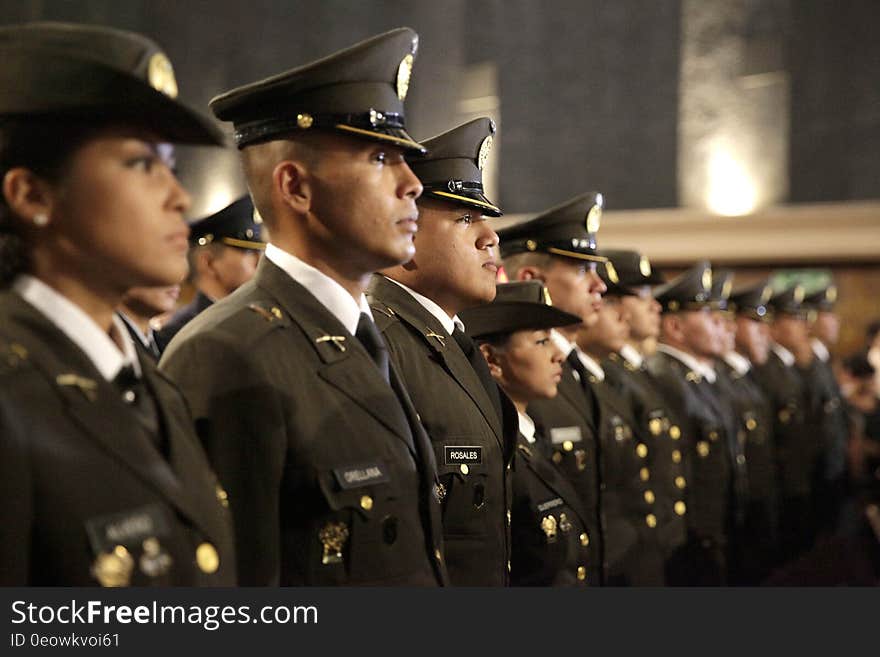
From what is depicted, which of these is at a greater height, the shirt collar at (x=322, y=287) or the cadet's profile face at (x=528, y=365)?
the shirt collar at (x=322, y=287)

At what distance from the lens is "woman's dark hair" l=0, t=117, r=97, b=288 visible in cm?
122

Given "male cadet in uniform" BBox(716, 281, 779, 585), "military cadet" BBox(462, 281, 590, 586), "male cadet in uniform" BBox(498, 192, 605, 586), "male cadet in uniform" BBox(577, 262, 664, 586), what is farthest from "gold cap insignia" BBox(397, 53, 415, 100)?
"male cadet in uniform" BBox(716, 281, 779, 585)

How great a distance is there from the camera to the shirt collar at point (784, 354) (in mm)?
7518

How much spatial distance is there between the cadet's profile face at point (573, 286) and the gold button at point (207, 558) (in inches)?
87.8

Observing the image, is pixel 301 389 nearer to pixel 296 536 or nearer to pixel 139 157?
pixel 296 536

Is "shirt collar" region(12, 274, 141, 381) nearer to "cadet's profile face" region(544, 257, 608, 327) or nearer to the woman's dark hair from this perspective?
the woman's dark hair

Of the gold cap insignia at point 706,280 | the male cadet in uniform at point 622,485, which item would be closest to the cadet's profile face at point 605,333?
the male cadet in uniform at point 622,485

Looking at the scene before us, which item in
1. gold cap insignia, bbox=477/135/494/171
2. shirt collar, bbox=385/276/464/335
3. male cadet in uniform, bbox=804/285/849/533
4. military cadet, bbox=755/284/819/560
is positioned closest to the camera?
shirt collar, bbox=385/276/464/335

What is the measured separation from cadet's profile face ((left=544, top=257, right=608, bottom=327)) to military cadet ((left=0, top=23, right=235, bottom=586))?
7.17 ft

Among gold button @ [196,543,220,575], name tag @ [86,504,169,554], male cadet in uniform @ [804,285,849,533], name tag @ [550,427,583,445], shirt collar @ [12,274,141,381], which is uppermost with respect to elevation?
shirt collar @ [12,274,141,381]

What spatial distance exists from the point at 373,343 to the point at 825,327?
8036 millimetres

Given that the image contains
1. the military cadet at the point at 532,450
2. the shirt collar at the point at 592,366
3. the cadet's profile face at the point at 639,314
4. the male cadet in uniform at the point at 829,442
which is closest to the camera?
the military cadet at the point at 532,450

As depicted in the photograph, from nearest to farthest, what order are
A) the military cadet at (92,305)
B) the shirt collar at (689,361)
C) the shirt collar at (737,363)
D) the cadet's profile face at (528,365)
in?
the military cadet at (92,305) < the cadet's profile face at (528,365) < the shirt collar at (689,361) < the shirt collar at (737,363)

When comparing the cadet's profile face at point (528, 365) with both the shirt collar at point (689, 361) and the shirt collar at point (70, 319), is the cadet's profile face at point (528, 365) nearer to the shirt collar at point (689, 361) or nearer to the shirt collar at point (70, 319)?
the shirt collar at point (70, 319)
